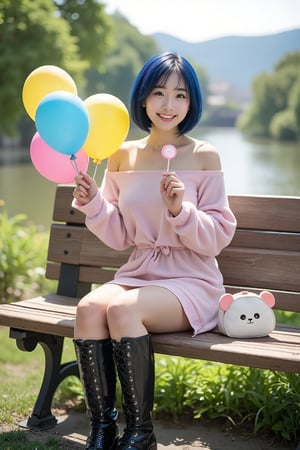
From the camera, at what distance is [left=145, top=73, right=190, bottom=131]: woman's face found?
2719 millimetres

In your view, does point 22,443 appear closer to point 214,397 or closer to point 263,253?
point 214,397

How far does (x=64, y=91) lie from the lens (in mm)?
2682

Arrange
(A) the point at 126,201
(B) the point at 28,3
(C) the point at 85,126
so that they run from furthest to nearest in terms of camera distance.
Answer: (B) the point at 28,3 < (A) the point at 126,201 < (C) the point at 85,126

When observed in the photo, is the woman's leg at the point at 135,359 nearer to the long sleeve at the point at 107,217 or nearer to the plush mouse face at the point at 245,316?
the plush mouse face at the point at 245,316

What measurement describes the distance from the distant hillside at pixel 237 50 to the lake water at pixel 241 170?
2131mm

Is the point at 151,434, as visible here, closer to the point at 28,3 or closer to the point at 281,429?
the point at 281,429

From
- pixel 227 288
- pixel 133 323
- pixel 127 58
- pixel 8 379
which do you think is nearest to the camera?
pixel 133 323

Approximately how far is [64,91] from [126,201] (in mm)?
493

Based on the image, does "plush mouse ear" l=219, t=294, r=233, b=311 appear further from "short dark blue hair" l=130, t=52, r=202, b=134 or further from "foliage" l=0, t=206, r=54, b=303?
"foliage" l=0, t=206, r=54, b=303

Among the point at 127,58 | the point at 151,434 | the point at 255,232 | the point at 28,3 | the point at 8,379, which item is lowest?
the point at 8,379

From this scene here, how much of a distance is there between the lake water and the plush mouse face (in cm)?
835

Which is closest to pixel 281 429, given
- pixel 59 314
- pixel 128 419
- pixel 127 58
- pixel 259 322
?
pixel 259 322

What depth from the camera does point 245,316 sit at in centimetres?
254

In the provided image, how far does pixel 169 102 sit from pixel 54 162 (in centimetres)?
52
